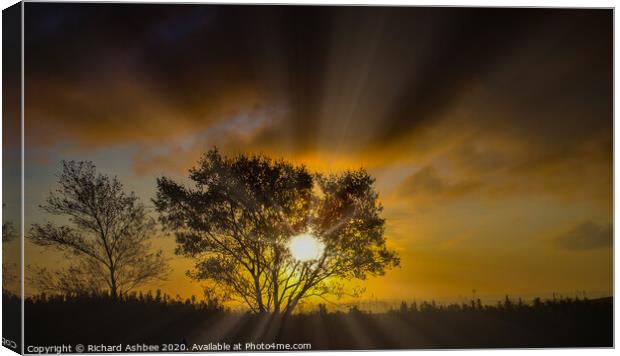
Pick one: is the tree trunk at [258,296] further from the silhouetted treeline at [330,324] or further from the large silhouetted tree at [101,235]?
the large silhouetted tree at [101,235]

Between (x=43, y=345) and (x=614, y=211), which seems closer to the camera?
(x=43, y=345)

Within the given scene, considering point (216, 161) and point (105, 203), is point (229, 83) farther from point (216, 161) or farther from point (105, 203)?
point (105, 203)

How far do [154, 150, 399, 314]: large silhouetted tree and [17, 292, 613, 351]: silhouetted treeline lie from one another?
1.39 feet

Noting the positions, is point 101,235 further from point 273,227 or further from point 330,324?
point 330,324

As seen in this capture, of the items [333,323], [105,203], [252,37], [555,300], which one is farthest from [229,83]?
[555,300]

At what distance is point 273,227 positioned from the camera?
47.2 feet

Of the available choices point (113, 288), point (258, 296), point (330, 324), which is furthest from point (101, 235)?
point (330, 324)

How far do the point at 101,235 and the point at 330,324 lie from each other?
375 centimetres

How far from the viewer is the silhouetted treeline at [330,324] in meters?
13.9

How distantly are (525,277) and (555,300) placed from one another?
Answer: 60 centimetres

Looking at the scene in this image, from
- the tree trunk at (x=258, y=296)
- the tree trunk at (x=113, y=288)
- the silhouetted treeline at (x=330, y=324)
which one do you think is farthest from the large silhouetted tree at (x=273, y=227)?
the tree trunk at (x=113, y=288)

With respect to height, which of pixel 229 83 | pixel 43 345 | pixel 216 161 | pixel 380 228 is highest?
pixel 229 83

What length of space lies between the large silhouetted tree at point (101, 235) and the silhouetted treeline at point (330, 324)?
28cm

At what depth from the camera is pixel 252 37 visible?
1412cm
